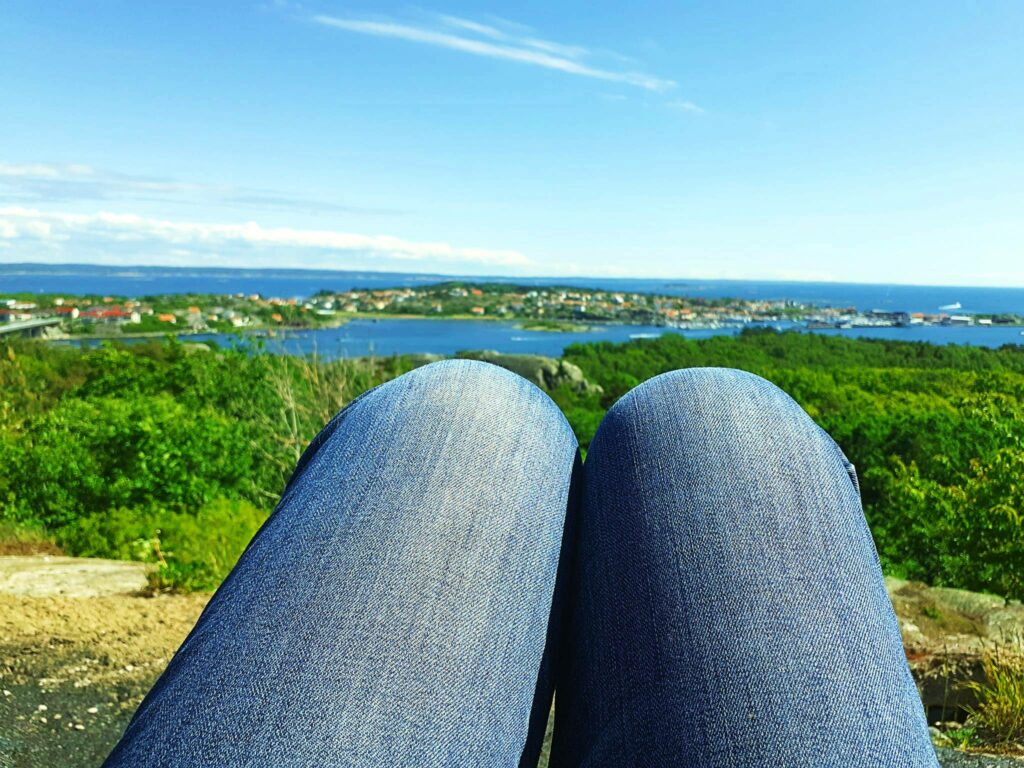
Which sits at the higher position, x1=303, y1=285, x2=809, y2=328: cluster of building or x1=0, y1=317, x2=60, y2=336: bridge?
x1=303, y1=285, x2=809, y2=328: cluster of building

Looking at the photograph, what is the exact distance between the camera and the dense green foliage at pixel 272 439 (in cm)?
472

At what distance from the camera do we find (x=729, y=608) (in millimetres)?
668

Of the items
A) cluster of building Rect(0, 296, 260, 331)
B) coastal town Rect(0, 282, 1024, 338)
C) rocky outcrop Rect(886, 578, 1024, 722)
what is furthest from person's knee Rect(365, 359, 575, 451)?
cluster of building Rect(0, 296, 260, 331)

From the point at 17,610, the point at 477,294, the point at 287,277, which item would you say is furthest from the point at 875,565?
the point at 287,277

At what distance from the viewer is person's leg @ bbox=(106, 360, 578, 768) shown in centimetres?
59

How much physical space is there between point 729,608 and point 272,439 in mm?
10268

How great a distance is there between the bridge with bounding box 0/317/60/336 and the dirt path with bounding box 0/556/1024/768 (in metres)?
19.0

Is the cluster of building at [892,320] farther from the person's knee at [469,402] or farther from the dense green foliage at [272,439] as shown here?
the person's knee at [469,402]

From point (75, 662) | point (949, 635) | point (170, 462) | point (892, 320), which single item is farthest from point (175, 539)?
point (892, 320)

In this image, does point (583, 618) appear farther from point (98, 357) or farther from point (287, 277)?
point (287, 277)

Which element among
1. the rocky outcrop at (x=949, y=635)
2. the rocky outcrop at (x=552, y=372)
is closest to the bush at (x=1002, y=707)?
the rocky outcrop at (x=949, y=635)

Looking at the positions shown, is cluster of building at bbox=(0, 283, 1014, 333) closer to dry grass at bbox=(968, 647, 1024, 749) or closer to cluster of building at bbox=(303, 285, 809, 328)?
cluster of building at bbox=(303, 285, 809, 328)

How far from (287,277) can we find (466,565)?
6883 centimetres

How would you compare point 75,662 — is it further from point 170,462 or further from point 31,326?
point 31,326
